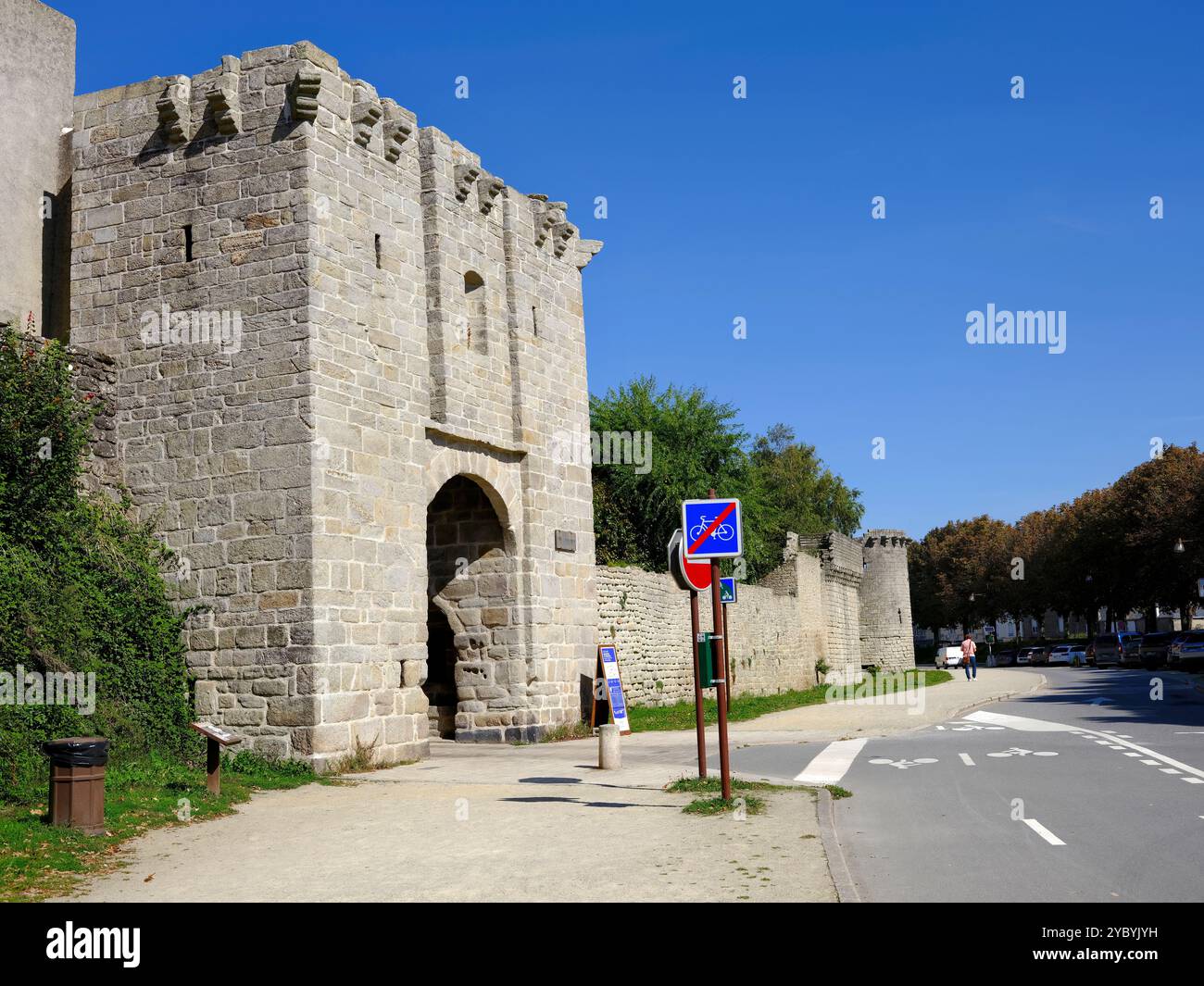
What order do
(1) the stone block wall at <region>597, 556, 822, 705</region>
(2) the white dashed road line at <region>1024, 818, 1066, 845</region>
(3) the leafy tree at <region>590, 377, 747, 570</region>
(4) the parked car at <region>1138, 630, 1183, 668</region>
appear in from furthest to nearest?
(4) the parked car at <region>1138, 630, 1183, 668</region> < (3) the leafy tree at <region>590, 377, 747, 570</region> < (1) the stone block wall at <region>597, 556, 822, 705</region> < (2) the white dashed road line at <region>1024, 818, 1066, 845</region>

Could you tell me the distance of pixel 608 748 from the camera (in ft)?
45.4

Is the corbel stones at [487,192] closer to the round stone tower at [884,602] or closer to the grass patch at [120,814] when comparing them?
the grass patch at [120,814]

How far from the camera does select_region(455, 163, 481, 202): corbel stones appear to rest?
17391 mm

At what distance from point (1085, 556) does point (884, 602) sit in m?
14.3

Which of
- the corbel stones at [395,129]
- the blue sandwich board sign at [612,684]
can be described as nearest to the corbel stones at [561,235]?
the corbel stones at [395,129]

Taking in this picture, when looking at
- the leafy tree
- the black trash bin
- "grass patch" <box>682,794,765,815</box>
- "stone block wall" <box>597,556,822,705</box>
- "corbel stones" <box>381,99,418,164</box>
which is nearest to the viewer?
the black trash bin

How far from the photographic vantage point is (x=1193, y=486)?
51.8 m

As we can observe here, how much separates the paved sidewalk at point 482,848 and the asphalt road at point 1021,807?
72 centimetres

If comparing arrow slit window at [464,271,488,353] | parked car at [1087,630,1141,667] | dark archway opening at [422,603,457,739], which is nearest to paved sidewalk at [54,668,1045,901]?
dark archway opening at [422,603,457,739]

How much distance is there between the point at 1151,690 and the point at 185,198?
26077 millimetres

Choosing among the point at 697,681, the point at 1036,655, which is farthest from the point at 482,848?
the point at 1036,655

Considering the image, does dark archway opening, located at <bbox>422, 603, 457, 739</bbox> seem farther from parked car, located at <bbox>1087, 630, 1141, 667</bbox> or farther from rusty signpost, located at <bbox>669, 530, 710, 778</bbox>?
parked car, located at <bbox>1087, 630, 1141, 667</bbox>

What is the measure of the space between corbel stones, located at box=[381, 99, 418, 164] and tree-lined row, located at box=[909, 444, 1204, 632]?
40.5 meters

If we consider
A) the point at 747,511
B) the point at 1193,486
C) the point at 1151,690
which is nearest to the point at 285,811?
the point at 1151,690
